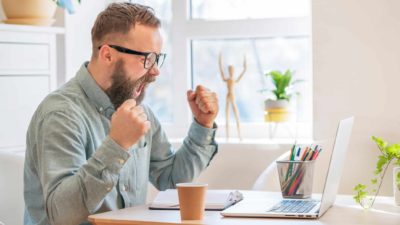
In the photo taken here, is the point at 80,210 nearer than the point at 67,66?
Yes

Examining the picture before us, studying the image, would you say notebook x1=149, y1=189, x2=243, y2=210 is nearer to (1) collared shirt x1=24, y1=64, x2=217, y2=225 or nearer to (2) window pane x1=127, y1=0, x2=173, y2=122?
(1) collared shirt x1=24, y1=64, x2=217, y2=225

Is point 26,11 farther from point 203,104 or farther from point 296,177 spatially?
point 296,177

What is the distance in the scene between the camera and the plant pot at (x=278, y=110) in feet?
11.5

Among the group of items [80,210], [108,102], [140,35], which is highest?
[140,35]

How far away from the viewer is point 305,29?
11.8 feet

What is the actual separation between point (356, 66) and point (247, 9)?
81 centimetres

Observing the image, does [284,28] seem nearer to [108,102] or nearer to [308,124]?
[308,124]

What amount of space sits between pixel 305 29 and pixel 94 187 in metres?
2.03

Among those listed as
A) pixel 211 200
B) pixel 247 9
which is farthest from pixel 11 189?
pixel 247 9

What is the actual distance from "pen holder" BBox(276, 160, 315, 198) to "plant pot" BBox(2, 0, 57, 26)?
5.37 ft

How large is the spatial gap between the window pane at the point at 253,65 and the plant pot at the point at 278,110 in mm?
152

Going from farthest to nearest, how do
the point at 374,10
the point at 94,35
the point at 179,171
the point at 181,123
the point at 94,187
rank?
the point at 181,123 < the point at 374,10 < the point at 179,171 < the point at 94,35 < the point at 94,187

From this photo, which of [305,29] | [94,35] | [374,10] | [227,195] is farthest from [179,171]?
[305,29]

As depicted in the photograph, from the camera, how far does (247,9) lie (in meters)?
3.76
